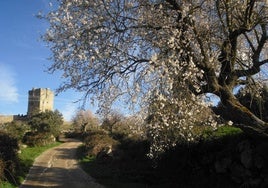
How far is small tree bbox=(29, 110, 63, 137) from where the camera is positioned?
49531 mm

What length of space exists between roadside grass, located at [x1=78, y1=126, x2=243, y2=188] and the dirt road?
0.74 m

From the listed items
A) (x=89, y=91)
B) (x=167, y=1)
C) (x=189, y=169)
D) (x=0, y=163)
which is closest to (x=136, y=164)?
(x=189, y=169)

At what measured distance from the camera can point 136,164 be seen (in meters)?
27.0

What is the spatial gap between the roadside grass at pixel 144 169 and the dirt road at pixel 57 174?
74cm

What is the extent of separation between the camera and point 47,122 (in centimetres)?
4991

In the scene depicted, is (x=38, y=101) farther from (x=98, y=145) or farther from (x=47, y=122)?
(x=98, y=145)

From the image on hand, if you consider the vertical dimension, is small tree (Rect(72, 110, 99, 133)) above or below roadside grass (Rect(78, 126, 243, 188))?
above

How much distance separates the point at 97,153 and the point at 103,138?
4.64m

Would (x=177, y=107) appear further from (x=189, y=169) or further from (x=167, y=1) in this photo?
(x=189, y=169)

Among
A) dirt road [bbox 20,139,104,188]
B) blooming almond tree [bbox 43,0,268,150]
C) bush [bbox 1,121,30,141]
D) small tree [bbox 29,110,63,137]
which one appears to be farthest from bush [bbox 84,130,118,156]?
blooming almond tree [bbox 43,0,268,150]

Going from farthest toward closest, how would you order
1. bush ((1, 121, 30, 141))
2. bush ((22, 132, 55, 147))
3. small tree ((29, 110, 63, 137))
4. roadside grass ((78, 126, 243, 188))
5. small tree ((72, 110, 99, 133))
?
small tree ((72, 110, 99, 133)) < small tree ((29, 110, 63, 137)) < bush ((22, 132, 55, 147)) < bush ((1, 121, 30, 141)) < roadside grass ((78, 126, 243, 188))

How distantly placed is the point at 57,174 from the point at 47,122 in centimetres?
2630

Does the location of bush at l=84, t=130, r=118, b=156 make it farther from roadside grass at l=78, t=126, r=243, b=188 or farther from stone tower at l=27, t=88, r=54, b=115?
stone tower at l=27, t=88, r=54, b=115

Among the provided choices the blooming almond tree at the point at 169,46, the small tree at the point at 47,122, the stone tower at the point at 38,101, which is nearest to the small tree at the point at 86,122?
the small tree at the point at 47,122
